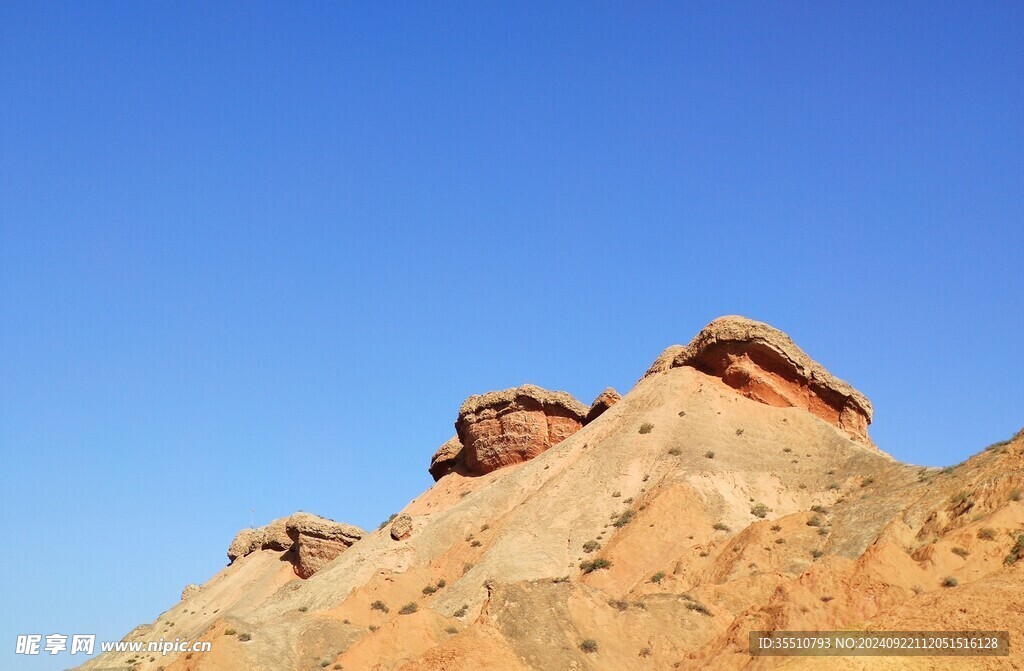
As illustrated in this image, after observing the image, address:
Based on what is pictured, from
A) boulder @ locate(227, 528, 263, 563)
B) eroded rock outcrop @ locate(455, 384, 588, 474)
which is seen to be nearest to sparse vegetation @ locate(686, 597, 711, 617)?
eroded rock outcrop @ locate(455, 384, 588, 474)

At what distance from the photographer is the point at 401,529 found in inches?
1620

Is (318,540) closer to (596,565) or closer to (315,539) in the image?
(315,539)

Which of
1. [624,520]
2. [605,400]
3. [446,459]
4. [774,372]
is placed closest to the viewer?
[624,520]

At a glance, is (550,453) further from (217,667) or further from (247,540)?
Answer: (247,540)

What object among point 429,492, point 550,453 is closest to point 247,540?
point 429,492

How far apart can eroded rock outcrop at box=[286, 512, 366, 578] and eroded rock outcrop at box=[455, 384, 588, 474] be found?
269 inches

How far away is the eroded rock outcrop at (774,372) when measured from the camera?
41.8 m

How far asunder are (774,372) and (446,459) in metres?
18.7

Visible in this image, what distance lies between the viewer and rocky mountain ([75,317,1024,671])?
2270cm

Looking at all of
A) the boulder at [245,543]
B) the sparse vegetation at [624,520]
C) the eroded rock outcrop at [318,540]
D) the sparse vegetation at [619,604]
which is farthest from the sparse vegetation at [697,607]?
the boulder at [245,543]

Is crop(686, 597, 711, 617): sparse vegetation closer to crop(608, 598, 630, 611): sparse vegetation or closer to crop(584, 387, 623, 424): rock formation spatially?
crop(608, 598, 630, 611): sparse vegetation

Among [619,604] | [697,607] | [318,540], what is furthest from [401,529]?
[697,607]

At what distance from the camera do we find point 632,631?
79.8 feet

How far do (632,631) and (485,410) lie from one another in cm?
2628
